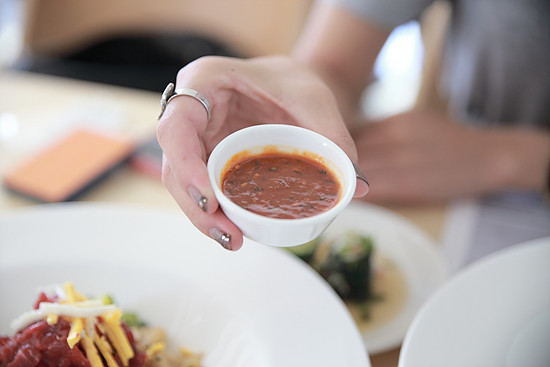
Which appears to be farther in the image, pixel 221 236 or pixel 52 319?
pixel 52 319

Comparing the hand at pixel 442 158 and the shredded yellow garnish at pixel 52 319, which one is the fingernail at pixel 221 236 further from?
the hand at pixel 442 158

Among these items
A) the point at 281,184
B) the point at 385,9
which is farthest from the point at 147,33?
the point at 281,184

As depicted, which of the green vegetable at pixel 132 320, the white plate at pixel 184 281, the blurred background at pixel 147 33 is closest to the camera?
the white plate at pixel 184 281

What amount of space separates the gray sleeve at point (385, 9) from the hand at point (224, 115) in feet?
2.30

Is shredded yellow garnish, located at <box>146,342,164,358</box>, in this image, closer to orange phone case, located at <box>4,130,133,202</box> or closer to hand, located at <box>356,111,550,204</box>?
orange phone case, located at <box>4,130,133,202</box>

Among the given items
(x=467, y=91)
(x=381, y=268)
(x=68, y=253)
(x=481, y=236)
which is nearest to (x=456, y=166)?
(x=481, y=236)

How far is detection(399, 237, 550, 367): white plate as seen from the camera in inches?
30.4

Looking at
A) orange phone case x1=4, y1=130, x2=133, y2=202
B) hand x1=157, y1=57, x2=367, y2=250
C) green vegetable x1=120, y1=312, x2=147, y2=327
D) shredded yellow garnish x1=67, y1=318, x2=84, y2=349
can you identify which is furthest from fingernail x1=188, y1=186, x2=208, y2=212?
orange phone case x1=4, y1=130, x2=133, y2=202

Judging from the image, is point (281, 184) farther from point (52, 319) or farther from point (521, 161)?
point (521, 161)

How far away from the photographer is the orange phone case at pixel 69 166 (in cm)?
138

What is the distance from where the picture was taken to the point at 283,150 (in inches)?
30.8

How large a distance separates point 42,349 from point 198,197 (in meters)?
0.41

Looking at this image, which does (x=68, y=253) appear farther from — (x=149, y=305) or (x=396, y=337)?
(x=396, y=337)

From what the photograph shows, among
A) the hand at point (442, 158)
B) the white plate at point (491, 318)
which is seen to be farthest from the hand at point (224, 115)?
the hand at point (442, 158)
